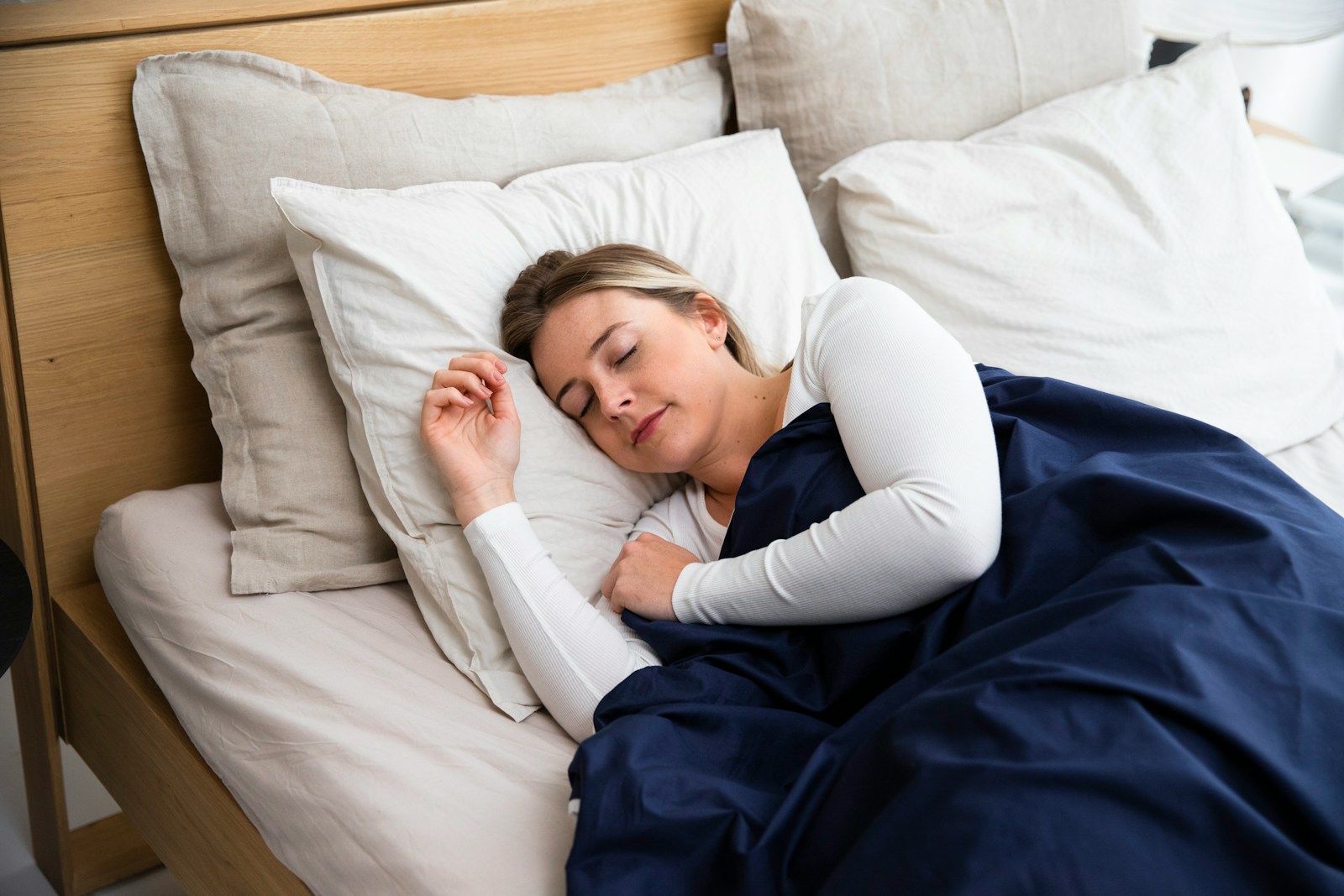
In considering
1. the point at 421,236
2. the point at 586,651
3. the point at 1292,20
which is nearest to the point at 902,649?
the point at 586,651

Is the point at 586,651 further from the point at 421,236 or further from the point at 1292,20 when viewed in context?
the point at 1292,20

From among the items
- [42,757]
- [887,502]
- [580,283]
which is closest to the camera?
[887,502]

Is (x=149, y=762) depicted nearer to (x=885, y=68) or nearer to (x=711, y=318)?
(x=711, y=318)

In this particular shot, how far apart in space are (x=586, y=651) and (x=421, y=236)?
0.50 meters

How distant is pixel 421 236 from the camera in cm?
122

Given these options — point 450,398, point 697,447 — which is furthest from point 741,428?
point 450,398

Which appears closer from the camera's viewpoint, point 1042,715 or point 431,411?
point 1042,715

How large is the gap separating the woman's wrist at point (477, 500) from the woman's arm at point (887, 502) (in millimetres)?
211

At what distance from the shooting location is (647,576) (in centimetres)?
115

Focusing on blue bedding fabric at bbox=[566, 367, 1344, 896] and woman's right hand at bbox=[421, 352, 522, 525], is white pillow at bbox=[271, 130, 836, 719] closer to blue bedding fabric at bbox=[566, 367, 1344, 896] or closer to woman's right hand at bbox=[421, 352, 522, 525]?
woman's right hand at bbox=[421, 352, 522, 525]

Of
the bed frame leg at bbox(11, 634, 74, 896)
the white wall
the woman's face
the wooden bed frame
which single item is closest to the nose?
the woman's face

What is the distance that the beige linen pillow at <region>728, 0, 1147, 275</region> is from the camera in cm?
160

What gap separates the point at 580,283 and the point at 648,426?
0.59 ft

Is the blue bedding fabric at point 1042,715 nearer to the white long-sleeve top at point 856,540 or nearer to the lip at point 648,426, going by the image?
the white long-sleeve top at point 856,540
